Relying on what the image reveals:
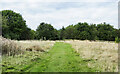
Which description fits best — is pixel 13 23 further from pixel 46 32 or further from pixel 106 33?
pixel 106 33

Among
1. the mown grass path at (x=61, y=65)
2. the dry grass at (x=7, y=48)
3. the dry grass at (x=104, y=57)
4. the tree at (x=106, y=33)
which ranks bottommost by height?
the mown grass path at (x=61, y=65)

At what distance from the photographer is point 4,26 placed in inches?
1449

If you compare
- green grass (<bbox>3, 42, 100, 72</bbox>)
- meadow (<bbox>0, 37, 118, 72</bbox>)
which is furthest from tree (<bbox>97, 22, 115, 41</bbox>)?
green grass (<bbox>3, 42, 100, 72</bbox>)

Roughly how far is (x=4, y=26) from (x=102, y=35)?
150 ft

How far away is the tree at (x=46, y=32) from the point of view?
2411 inches

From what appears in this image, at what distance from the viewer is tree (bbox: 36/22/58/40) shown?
61250mm

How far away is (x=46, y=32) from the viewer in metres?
61.4

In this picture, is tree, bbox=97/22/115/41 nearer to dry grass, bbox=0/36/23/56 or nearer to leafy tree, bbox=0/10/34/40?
leafy tree, bbox=0/10/34/40

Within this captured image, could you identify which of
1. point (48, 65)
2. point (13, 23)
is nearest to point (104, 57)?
point (48, 65)

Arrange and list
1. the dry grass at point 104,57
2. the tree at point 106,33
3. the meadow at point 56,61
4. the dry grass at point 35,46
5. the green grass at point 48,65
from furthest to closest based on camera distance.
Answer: the tree at point 106,33, the dry grass at point 35,46, the dry grass at point 104,57, the meadow at point 56,61, the green grass at point 48,65

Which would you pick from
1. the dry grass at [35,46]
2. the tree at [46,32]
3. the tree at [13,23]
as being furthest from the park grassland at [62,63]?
the tree at [46,32]

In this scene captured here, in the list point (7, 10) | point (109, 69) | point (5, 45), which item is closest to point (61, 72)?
point (109, 69)

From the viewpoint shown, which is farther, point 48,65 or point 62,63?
point 62,63

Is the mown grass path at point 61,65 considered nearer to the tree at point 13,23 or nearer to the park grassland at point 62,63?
the park grassland at point 62,63
